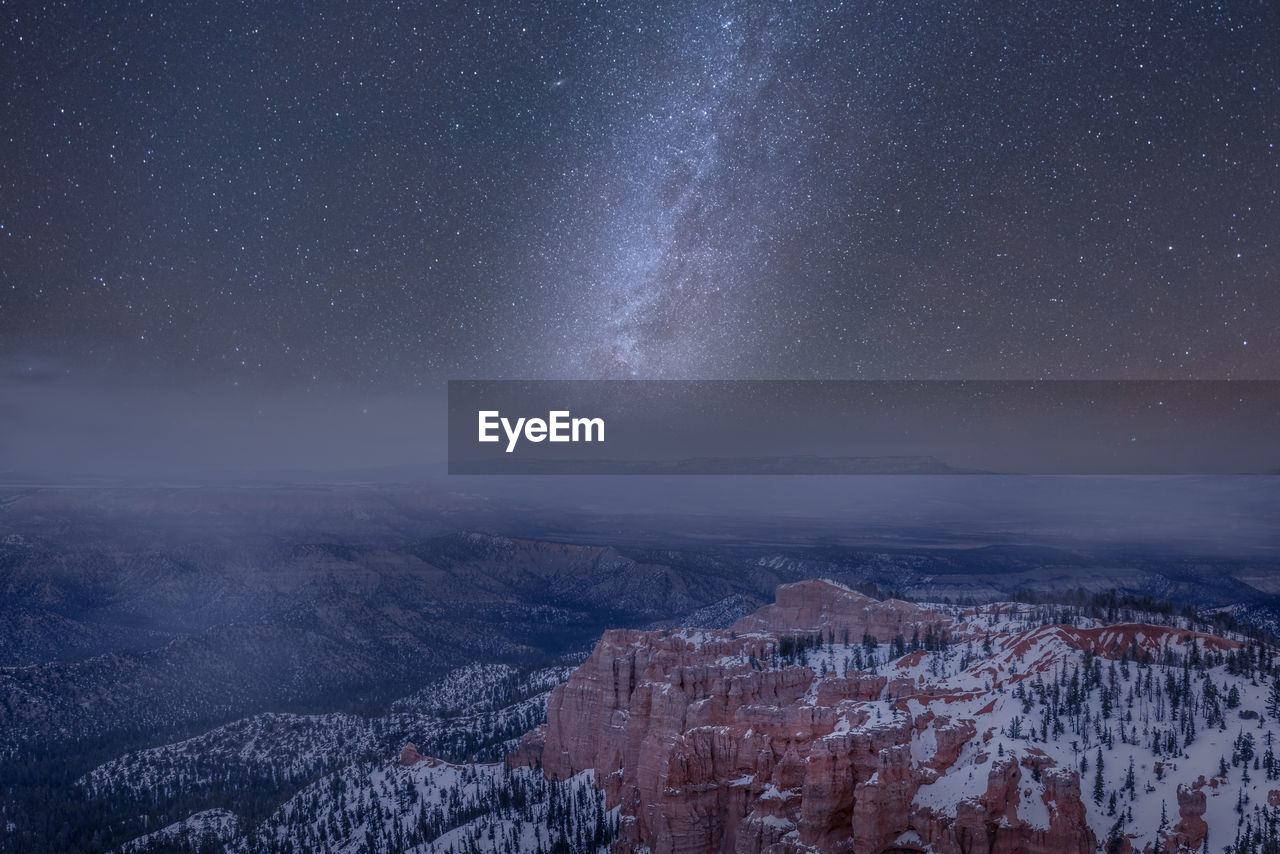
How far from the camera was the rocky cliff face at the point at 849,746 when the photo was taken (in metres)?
51.3

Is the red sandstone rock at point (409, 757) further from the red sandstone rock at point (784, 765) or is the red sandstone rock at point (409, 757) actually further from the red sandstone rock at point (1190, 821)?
the red sandstone rock at point (1190, 821)

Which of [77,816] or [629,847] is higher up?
[629,847]

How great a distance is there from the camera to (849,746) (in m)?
55.5

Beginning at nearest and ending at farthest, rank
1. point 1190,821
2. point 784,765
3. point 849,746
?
point 1190,821 < point 849,746 < point 784,765

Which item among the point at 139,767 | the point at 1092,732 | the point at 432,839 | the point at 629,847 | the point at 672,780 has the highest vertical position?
the point at 1092,732

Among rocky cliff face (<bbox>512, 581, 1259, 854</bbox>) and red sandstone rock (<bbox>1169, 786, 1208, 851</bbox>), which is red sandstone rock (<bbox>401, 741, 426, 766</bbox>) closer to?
rocky cliff face (<bbox>512, 581, 1259, 854</bbox>)

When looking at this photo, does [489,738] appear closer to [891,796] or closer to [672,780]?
[672,780]

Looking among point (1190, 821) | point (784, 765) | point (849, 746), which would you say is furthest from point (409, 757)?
point (1190, 821)

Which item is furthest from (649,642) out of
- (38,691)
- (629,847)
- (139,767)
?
(38,691)

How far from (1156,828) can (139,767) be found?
5728 inches

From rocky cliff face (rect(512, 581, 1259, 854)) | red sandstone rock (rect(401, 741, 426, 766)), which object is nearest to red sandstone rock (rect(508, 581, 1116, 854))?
rocky cliff face (rect(512, 581, 1259, 854))

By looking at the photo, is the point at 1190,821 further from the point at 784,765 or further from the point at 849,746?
the point at 784,765

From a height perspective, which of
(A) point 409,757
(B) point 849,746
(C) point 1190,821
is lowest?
(A) point 409,757

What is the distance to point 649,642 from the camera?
10375 centimetres
